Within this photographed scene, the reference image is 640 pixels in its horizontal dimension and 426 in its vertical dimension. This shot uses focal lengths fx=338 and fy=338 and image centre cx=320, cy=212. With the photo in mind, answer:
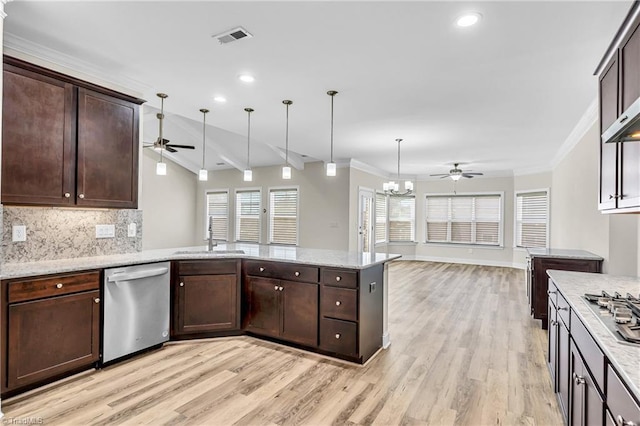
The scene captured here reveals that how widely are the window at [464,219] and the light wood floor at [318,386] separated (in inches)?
228

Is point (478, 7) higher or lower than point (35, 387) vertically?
higher

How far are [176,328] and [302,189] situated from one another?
5.24 m

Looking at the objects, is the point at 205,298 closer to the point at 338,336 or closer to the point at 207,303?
the point at 207,303

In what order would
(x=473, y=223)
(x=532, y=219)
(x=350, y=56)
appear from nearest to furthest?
(x=350, y=56), (x=532, y=219), (x=473, y=223)

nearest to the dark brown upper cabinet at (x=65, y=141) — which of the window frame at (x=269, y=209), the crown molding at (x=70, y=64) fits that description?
the crown molding at (x=70, y=64)

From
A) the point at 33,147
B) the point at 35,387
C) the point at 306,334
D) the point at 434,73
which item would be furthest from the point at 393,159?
the point at 35,387

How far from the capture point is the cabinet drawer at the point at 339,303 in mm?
3076

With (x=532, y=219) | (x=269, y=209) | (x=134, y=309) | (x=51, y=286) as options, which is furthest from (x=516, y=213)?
(x=51, y=286)

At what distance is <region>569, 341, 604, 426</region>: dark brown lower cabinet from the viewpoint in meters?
1.38

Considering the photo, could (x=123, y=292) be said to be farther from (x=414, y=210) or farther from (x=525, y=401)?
(x=414, y=210)

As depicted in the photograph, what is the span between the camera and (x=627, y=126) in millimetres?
1366

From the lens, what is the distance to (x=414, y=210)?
10383 mm

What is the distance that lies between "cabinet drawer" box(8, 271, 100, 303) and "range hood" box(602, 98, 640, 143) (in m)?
3.54

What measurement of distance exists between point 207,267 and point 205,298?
0.33m
